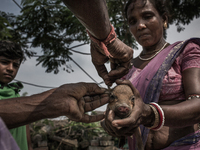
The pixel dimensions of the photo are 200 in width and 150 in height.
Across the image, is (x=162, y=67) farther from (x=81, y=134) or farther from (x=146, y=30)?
(x=81, y=134)

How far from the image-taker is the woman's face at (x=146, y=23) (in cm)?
203

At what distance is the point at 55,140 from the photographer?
21.4 ft

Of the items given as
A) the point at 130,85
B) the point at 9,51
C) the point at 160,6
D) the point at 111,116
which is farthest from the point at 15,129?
the point at 160,6

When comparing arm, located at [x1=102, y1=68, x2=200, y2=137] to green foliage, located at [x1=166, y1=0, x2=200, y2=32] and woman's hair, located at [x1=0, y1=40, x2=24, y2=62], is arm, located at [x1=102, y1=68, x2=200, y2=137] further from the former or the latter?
green foliage, located at [x1=166, y1=0, x2=200, y2=32]

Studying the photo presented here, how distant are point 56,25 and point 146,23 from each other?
476 cm

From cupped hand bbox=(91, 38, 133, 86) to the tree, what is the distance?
3695 mm

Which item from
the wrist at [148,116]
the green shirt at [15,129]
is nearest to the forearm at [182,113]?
the wrist at [148,116]

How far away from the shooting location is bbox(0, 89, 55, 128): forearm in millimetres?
1343

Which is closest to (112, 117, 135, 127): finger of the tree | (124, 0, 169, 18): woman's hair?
(124, 0, 169, 18): woman's hair

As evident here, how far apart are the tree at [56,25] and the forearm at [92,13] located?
159 inches

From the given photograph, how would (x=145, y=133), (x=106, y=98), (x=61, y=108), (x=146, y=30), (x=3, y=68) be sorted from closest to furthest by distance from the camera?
1. (x=61, y=108)
2. (x=106, y=98)
3. (x=145, y=133)
4. (x=146, y=30)
5. (x=3, y=68)

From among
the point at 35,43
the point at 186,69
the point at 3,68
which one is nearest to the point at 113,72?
the point at 186,69

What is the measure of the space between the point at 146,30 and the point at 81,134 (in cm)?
575

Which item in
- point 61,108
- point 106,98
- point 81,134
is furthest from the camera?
point 81,134
